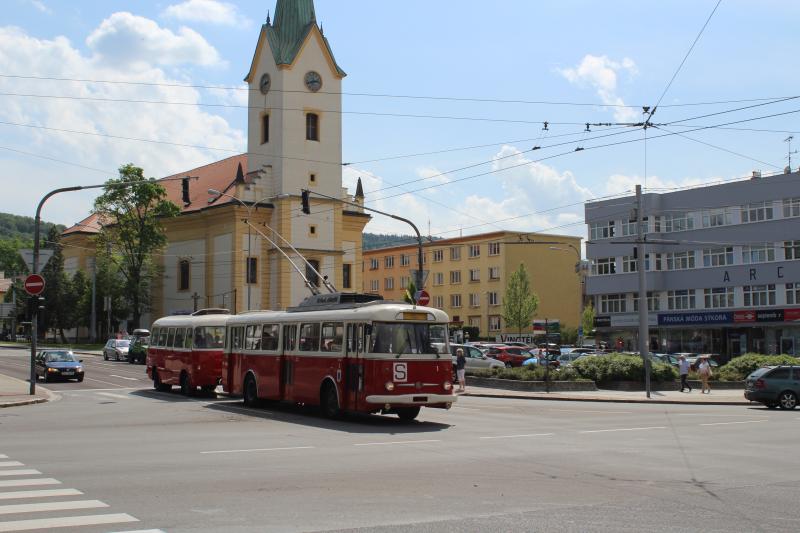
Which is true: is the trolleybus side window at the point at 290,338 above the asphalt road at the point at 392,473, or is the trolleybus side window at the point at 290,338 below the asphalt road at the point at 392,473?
above

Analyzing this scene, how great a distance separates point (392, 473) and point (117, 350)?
47.9 m

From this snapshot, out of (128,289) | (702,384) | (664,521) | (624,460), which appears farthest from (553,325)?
(128,289)

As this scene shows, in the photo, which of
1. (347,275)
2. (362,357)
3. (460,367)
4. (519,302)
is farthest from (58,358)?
(519,302)

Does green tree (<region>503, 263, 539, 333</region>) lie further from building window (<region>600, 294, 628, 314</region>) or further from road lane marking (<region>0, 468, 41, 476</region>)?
road lane marking (<region>0, 468, 41, 476</region>)

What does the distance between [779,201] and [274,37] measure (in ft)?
129

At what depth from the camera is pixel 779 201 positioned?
62406mm

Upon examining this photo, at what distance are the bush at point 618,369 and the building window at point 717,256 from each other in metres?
31.8

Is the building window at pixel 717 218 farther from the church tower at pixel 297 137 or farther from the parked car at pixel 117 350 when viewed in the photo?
the parked car at pixel 117 350

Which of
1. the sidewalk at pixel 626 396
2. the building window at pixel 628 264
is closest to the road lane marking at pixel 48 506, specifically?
the sidewalk at pixel 626 396

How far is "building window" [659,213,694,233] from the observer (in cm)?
6862

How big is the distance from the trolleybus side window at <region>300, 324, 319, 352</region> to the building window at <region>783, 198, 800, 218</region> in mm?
49070

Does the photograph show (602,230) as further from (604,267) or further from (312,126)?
(312,126)

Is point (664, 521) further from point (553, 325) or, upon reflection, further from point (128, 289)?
point (128, 289)

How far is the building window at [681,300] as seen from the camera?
69500 mm
